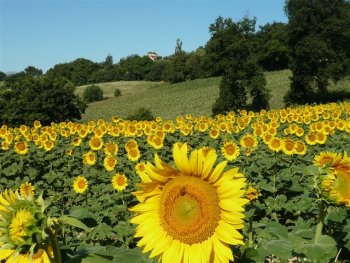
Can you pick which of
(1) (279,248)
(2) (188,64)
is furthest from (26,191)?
(2) (188,64)

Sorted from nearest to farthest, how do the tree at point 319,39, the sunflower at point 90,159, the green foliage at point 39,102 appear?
the sunflower at point 90,159, the green foliage at point 39,102, the tree at point 319,39

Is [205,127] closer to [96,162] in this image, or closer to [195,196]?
[96,162]

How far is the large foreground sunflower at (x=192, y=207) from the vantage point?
80.0 inches

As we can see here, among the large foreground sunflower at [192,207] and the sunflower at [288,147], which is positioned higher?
the large foreground sunflower at [192,207]

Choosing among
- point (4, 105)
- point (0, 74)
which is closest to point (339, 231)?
point (4, 105)

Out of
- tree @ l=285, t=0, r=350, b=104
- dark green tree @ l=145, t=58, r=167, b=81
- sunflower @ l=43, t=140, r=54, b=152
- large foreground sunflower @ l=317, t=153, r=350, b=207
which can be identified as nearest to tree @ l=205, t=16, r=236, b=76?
tree @ l=285, t=0, r=350, b=104

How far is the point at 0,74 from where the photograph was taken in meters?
150

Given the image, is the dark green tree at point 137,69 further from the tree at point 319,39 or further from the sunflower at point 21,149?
the sunflower at point 21,149

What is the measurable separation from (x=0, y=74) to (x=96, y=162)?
151 metres

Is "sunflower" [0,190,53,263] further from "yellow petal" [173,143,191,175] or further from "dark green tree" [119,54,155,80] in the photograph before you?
"dark green tree" [119,54,155,80]

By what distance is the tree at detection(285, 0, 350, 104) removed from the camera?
124ft

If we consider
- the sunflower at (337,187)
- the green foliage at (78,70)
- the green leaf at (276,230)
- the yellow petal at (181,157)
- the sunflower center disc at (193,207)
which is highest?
the green foliage at (78,70)

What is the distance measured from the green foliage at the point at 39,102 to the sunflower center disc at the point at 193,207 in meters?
32.2

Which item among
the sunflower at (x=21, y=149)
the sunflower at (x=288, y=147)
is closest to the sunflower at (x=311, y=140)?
the sunflower at (x=288, y=147)
